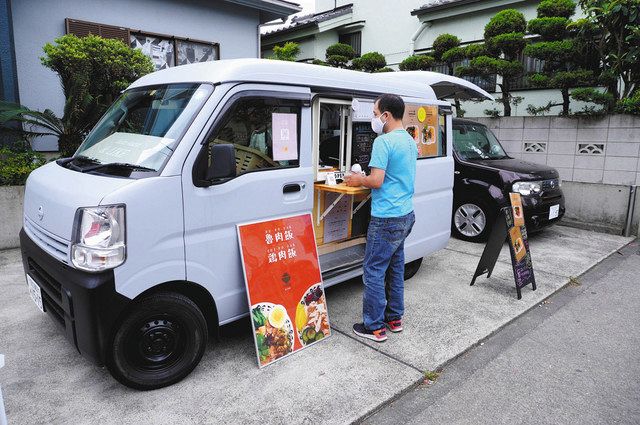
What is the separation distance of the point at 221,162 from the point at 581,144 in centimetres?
748

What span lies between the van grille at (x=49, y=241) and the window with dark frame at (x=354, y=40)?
12.8 metres

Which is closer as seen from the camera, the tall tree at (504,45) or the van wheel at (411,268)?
the van wheel at (411,268)

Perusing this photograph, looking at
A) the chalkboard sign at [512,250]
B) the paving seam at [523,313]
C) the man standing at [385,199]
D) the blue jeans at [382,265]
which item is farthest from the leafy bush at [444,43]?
the blue jeans at [382,265]

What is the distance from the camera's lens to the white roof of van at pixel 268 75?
2.89 m

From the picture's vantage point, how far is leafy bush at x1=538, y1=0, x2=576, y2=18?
817 cm

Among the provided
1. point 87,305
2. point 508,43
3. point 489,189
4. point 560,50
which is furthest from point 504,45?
point 87,305

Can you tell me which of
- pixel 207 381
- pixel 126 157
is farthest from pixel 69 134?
pixel 207 381

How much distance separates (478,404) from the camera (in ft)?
8.95

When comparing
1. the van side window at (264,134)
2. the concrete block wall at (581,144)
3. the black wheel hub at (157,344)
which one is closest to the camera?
the black wheel hub at (157,344)

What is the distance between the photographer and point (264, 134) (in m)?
3.17

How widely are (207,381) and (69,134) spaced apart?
4.76 metres

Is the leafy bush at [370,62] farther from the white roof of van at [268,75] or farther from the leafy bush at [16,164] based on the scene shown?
the leafy bush at [16,164]

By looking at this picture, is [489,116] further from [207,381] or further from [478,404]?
[207,381]

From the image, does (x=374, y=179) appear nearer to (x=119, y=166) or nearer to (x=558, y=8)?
(x=119, y=166)
